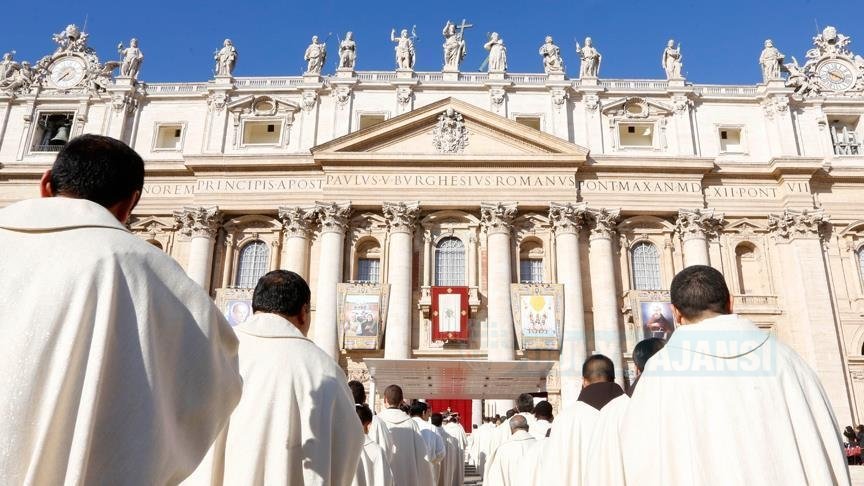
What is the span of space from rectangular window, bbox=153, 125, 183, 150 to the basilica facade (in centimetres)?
16

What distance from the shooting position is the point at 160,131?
29.3 metres

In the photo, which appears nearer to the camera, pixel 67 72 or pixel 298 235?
pixel 298 235

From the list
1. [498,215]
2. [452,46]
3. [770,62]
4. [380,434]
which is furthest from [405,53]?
[380,434]

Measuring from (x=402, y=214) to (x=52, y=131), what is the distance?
18.5m

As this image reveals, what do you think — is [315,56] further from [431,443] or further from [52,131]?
[431,443]

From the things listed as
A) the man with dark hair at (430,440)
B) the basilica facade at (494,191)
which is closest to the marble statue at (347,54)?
the basilica facade at (494,191)

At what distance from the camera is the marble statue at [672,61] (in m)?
29.3

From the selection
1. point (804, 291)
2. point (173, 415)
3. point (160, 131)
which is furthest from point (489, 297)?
point (173, 415)

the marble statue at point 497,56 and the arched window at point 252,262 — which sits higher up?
the marble statue at point 497,56

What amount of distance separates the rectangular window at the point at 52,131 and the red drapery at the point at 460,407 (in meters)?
21.5

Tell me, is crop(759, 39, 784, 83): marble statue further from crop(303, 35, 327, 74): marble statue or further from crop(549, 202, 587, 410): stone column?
crop(303, 35, 327, 74): marble statue

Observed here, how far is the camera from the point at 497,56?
29.4 metres

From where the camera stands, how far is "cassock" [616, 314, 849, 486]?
2881 millimetres

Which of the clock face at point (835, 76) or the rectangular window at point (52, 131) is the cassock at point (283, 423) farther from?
the clock face at point (835, 76)
